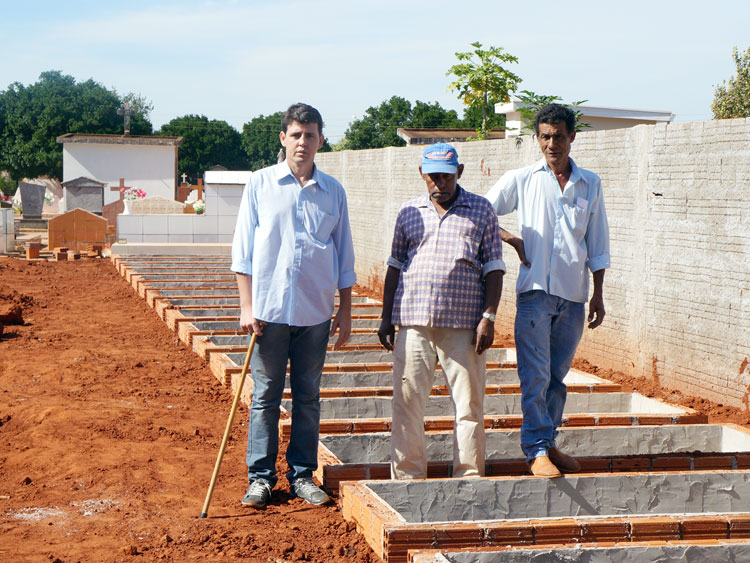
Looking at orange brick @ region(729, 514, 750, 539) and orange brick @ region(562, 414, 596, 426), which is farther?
orange brick @ region(562, 414, 596, 426)

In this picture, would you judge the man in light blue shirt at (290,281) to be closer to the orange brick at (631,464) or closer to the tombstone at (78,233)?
the orange brick at (631,464)

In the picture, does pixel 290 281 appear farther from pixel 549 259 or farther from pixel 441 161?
pixel 549 259

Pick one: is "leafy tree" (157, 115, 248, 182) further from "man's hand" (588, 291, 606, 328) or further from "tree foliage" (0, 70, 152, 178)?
"man's hand" (588, 291, 606, 328)

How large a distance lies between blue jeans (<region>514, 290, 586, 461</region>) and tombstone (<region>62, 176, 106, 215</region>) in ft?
120

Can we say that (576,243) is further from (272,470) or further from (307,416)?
(272,470)

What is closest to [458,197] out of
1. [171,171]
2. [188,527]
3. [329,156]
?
[188,527]

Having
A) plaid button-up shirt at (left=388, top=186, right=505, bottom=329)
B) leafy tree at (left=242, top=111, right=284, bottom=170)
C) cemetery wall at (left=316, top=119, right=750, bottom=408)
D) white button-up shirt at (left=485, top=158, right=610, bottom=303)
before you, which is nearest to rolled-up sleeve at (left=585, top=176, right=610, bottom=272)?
white button-up shirt at (left=485, top=158, right=610, bottom=303)

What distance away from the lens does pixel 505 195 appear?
437 centimetres

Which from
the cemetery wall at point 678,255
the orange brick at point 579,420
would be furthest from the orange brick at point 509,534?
the cemetery wall at point 678,255

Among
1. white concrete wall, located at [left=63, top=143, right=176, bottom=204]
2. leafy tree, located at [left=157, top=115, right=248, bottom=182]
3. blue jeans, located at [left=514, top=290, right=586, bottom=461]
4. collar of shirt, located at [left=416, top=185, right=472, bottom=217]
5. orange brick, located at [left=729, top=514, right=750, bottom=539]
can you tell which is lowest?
orange brick, located at [left=729, top=514, right=750, bottom=539]

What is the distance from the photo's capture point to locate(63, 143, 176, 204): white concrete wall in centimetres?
4438

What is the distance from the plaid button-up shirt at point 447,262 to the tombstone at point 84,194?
36.4 meters

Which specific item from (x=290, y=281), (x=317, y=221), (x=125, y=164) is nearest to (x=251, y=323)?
(x=290, y=281)

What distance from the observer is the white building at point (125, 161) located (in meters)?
44.4
